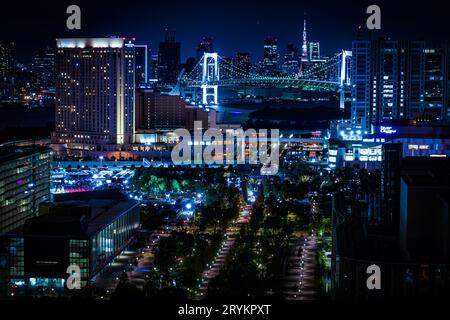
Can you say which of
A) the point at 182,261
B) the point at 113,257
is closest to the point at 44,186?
the point at 113,257

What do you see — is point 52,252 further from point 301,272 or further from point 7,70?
point 7,70

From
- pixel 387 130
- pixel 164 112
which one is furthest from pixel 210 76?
pixel 387 130

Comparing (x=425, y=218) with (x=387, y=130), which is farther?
(x=387, y=130)

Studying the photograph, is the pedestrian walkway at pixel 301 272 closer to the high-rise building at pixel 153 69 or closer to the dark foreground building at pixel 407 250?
the dark foreground building at pixel 407 250

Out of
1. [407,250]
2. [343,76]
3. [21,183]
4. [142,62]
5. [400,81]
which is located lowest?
[407,250]

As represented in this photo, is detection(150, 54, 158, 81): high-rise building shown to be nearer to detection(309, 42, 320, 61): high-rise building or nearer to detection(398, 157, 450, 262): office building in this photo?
detection(309, 42, 320, 61): high-rise building

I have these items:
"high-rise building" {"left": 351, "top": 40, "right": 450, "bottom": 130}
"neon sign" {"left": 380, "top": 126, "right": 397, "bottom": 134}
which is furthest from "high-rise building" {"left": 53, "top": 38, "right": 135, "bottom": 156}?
"neon sign" {"left": 380, "top": 126, "right": 397, "bottom": 134}
